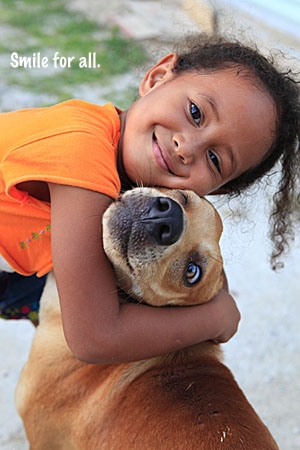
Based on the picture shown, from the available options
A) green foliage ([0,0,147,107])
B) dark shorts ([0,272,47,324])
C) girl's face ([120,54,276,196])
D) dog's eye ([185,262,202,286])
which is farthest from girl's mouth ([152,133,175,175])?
green foliage ([0,0,147,107])

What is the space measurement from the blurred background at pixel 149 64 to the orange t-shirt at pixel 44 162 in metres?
1.14

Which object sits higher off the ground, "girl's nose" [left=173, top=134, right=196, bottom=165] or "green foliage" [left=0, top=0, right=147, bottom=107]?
"girl's nose" [left=173, top=134, right=196, bottom=165]

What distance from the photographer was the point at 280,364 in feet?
11.3

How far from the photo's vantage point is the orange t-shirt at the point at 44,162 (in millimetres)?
1838

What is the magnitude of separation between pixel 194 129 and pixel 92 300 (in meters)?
0.74

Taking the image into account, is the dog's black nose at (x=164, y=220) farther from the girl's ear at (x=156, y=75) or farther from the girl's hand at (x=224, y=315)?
the girl's ear at (x=156, y=75)

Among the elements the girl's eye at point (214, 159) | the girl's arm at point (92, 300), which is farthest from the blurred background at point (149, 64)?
the girl's arm at point (92, 300)

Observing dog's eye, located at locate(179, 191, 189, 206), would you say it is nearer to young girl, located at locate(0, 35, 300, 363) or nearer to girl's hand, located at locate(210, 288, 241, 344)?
young girl, located at locate(0, 35, 300, 363)

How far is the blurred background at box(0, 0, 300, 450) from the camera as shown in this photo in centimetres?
327

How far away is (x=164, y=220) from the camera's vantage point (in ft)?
6.12

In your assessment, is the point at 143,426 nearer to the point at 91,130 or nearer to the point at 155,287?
the point at 155,287

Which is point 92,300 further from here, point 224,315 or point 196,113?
point 196,113

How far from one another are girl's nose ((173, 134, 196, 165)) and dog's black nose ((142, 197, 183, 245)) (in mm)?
258

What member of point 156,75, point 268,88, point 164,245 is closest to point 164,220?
point 164,245
